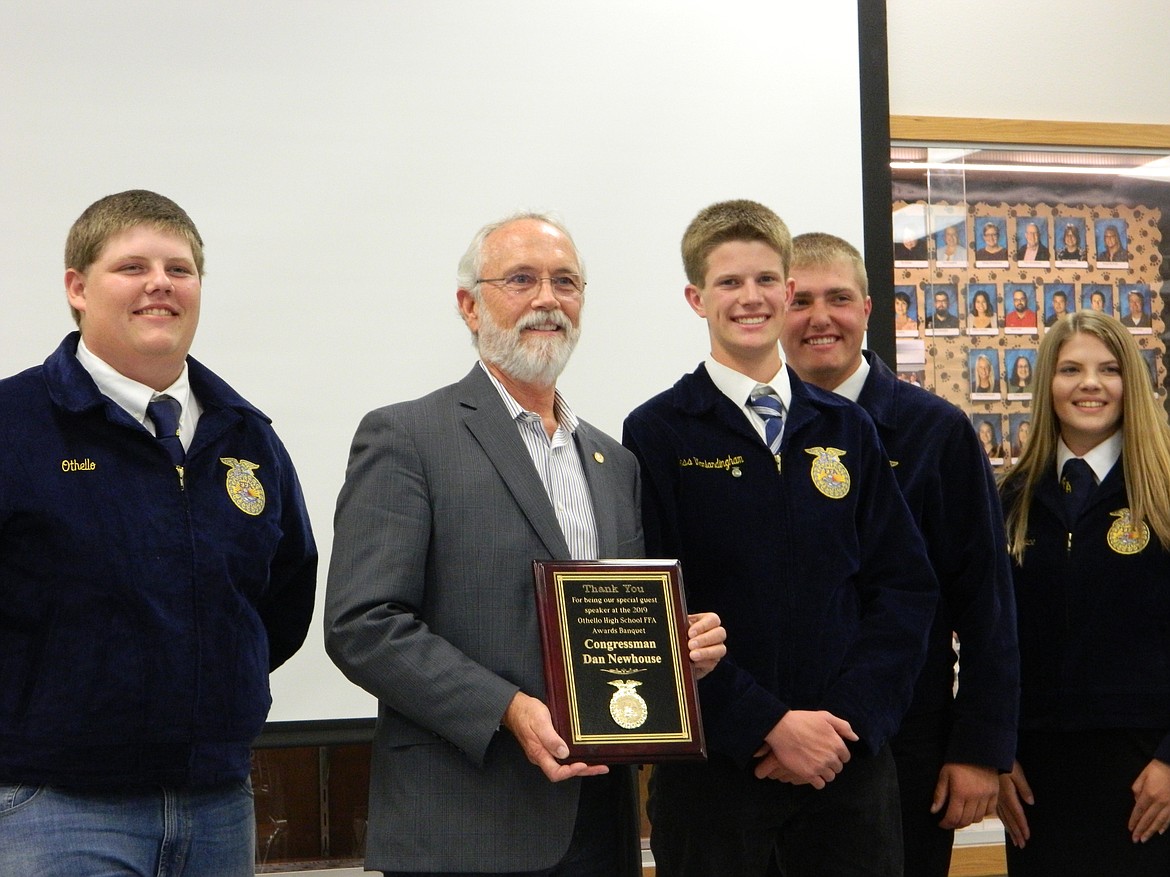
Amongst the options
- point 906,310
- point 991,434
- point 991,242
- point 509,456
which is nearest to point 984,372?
point 991,434

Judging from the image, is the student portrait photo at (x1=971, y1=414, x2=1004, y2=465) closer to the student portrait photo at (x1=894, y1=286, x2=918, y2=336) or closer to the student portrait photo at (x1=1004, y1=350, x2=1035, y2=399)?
the student portrait photo at (x1=1004, y1=350, x2=1035, y2=399)

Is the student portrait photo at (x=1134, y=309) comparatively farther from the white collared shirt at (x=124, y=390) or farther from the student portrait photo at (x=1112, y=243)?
the white collared shirt at (x=124, y=390)

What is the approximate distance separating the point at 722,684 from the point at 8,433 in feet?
4.69

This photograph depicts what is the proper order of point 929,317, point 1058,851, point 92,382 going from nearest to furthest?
point 92,382 → point 1058,851 → point 929,317

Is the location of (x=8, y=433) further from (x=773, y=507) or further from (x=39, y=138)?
(x=39, y=138)

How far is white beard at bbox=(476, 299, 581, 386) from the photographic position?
251cm

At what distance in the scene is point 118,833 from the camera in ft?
6.79

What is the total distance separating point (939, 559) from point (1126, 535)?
507 millimetres

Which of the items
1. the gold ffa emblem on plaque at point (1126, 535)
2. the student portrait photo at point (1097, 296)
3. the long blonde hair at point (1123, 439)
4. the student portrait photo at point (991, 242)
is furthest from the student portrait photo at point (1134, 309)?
the gold ffa emblem on plaque at point (1126, 535)

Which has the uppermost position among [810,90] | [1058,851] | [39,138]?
[810,90]

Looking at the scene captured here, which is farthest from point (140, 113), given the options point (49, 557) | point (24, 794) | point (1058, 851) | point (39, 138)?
point (1058, 851)

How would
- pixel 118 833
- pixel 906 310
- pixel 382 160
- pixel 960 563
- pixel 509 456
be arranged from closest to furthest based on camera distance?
pixel 118 833 < pixel 509 456 < pixel 960 563 < pixel 382 160 < pixel 906 310

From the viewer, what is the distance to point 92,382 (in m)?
2.24

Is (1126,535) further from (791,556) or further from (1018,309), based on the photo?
(1018,309)
